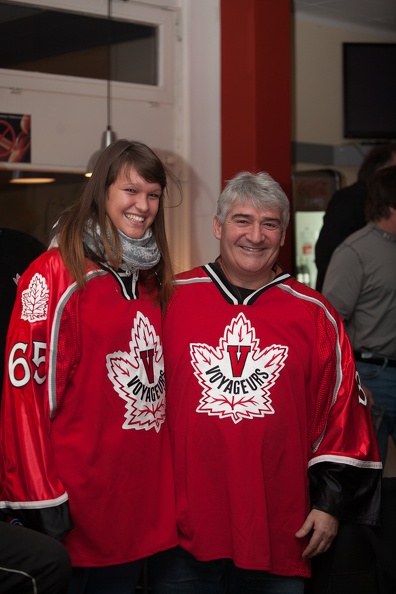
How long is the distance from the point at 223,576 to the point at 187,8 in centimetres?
356

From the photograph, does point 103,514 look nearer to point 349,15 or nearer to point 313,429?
point 313,429

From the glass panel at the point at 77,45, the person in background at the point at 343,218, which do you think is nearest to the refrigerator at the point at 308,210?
the glass panel at the point at 77,45

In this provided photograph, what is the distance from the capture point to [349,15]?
6469 millimetres

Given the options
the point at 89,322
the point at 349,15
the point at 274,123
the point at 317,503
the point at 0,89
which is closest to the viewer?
the point at 89,322

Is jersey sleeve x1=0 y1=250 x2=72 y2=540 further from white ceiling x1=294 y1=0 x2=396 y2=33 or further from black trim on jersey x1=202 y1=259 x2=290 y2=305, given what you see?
white ceiling x1=294 y1=0 x2=396 y2=33

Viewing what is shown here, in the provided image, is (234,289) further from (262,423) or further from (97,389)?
(97,389)

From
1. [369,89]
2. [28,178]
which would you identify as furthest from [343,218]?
[369,89]

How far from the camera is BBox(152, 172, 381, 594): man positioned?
2131 millimetres

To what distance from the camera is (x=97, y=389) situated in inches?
79.4

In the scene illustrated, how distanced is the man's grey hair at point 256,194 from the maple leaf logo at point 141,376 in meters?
0.40

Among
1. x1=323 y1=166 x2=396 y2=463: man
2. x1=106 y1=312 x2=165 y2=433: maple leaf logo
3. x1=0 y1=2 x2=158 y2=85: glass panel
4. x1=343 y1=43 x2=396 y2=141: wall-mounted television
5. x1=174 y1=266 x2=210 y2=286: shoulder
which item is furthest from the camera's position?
x1=343 y1=43 x2=396 y2=141: wall-mounted television

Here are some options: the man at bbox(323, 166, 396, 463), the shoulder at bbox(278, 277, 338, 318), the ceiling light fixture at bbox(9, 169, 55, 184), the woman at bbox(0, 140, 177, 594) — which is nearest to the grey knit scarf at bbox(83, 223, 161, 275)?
the woman at bbox(0, 140, 177, 594)

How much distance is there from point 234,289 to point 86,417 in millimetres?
527

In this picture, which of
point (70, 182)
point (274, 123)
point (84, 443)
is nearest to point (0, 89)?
point (70, 182)
